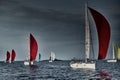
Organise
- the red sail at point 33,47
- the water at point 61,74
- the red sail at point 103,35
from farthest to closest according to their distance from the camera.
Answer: the red sail at point 33,47 < the red sail at point 103,35 < the water at point 61,74

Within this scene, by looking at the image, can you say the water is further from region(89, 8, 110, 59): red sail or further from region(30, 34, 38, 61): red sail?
region(30, 34, 38, 61): red sail

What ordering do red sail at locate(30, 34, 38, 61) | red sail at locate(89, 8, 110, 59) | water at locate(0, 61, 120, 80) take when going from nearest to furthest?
1. water at locate(0, 61, 120, 80)
2. red sail at locate(89, 8, 110, 59)
3. red sail at locate(30, 34, 38, 61)

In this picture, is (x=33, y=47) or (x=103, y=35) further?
(x=33, y=47)

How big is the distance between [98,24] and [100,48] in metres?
4.69

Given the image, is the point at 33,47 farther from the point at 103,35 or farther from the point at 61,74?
the point at 103,35

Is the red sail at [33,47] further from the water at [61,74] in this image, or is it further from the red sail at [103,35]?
the red sail at [103,35]

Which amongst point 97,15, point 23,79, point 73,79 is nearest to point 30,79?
point 23,79

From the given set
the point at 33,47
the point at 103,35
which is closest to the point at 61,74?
the point at 103,35

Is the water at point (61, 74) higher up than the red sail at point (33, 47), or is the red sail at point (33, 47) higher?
the red sail at point (33, 47)

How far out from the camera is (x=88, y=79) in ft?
179

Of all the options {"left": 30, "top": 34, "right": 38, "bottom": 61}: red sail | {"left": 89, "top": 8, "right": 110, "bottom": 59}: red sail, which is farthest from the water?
{"left": 30, "top": 34, "right": 38, "bottom": 61}: red sail

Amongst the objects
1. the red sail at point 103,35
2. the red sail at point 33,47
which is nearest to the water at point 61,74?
the red sail at point 103,35

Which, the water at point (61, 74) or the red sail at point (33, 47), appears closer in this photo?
the water at point (61, 74)

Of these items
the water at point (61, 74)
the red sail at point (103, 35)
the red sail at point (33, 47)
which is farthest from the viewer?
the red sail at point (33, 47)
